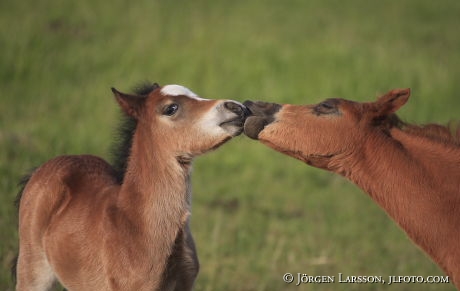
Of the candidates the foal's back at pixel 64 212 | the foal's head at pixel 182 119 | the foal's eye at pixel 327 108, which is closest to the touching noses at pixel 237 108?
the foal's head at pixel 182 119

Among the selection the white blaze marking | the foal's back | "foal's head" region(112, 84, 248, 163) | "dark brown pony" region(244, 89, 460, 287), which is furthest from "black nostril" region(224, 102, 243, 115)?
the foal's back

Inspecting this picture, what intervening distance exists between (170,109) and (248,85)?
26.5 feet

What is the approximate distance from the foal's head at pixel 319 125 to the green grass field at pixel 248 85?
8.71 feet

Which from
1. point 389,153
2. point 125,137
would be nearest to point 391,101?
point 389,153

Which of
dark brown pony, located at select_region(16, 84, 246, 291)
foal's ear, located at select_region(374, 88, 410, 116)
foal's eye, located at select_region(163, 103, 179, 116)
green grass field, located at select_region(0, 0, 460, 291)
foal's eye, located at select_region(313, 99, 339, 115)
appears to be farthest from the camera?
green grass field, located at select_region(0, 0, 460, 291)

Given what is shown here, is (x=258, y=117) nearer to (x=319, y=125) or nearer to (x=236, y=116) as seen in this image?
(x=236, y=116)

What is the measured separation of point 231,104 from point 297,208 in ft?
19.0

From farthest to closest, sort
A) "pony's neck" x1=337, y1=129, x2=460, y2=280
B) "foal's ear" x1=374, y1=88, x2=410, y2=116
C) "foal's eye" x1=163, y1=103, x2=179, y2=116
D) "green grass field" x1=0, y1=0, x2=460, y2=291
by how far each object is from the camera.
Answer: "green grass field" x1=0, y1=0, x2=460, y2=291
"foal's eye" x1=163, y1=103, x2=179, y2=116
"foal's ear" x1=374, y1=88, x2=410, y2=116
"pony's neck" x1=337, y1=129, x2=460, y2=280

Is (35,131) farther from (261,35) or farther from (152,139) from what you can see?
(152,139)

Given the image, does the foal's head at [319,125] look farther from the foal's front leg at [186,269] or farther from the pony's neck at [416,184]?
the foal's front leg at [186,269]

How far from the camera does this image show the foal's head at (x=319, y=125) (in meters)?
5.65

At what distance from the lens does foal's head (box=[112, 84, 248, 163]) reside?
570 cm

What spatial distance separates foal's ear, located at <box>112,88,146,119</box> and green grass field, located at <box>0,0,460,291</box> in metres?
2.44

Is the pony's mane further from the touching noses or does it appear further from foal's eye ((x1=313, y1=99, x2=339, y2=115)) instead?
foal's eye ((x1=313, y1=99, x2=339, y2=115))
